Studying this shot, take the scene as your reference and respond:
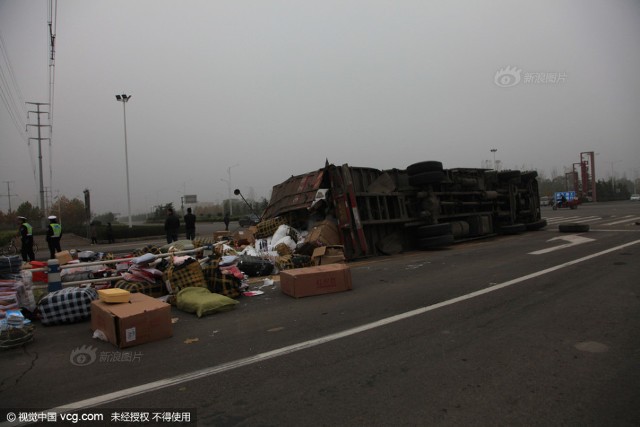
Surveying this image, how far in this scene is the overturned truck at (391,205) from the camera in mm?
11000

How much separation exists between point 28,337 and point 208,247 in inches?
140

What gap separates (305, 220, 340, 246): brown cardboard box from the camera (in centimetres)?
1040

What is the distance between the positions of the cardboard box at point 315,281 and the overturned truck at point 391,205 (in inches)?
152

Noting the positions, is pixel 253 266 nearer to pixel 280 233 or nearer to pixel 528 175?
pixel 280 233

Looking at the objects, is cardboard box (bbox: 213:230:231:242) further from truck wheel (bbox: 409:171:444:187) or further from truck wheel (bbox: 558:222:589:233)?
truck wheel (bbox: 558:222:589:233)

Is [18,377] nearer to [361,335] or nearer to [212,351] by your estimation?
[212,351]

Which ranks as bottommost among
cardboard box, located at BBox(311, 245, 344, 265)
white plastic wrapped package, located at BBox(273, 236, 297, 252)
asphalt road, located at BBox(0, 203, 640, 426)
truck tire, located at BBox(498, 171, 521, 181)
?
asphalt road, located at BBox(0, 203, 640, 426)

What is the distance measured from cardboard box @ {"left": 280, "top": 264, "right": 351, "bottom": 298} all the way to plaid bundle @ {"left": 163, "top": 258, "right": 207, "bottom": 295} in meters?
1.43

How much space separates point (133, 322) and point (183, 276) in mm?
2080

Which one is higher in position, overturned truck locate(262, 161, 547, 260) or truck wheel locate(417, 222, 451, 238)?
overturned truck locate(262, 161, 547, 260)

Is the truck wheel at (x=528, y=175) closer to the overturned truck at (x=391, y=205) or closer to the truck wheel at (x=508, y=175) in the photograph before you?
the truck wheel at (x=508, y=175)

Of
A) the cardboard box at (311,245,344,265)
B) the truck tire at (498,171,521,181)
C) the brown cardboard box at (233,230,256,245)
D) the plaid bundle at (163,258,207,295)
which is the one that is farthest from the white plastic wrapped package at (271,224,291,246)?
the truck tire at (498,171,521,181)

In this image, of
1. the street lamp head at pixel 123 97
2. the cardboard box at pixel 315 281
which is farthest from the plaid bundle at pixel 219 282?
the street lamp head at pixel 123 97

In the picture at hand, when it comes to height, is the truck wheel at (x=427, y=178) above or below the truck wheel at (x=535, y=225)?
above
